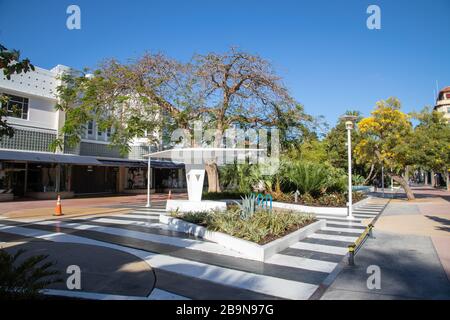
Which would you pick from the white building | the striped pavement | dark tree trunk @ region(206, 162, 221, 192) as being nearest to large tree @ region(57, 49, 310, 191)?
dark tree trunk @ region(206, 162, 221, 192)

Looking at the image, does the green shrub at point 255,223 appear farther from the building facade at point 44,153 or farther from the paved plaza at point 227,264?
the building facade at point 44,153

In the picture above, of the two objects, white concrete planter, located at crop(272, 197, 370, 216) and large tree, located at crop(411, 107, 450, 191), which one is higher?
large tree, located at crop(411, 107, 450, 191)

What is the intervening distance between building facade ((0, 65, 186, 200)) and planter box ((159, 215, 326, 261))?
396 inches

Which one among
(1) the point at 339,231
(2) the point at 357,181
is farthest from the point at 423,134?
(1) the point at 339,231

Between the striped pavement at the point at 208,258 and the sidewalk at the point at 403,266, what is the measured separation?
Answer: 1.46 feet

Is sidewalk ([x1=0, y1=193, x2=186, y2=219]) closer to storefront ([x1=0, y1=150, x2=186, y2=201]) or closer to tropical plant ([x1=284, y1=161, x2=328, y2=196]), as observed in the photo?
storefront ([x1=0, y1=150, x2=186, y2=201])

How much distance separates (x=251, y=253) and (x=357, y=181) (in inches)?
986

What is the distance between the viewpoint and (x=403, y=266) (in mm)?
5883

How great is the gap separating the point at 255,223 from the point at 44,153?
19400 millimetres

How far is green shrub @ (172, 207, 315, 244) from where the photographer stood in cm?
743

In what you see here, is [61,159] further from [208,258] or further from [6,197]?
[208,258]

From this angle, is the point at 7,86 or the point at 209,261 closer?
the point at 209,261

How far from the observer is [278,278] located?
17.4 feet
